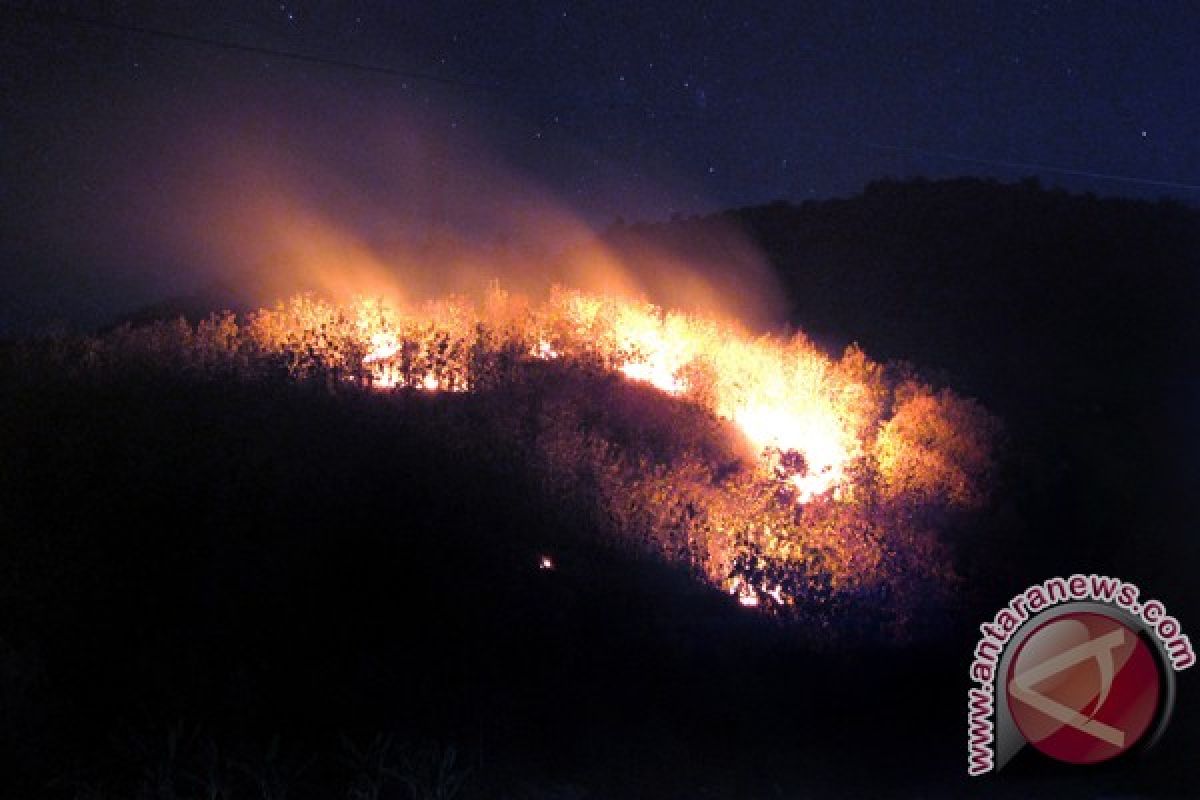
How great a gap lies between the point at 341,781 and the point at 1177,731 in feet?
18.3

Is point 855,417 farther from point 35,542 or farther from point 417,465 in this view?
point 35,542

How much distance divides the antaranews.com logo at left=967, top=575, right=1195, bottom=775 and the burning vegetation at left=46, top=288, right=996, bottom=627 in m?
1.24

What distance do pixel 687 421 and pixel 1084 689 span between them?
4724mm

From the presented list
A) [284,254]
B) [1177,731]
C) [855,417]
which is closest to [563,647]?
[1177,731]

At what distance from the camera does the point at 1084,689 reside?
5.36m

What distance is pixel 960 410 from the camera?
10.8 m

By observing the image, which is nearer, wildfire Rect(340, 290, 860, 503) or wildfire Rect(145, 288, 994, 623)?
wildfire Rect(145, 288, 994, 623)

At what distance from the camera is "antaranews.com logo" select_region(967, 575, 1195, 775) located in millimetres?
5391

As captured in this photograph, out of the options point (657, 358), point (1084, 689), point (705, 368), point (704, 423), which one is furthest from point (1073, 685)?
point (657, 358)

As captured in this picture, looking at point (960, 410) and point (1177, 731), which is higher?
point (960, 410)

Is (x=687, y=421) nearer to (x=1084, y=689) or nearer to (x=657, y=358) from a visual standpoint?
(x=657, y=358)

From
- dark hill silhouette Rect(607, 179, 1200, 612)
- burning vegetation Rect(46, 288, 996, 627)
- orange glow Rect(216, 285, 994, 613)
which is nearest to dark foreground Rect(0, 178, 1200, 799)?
burning vegetation Rect(46, 288, 996, 627)

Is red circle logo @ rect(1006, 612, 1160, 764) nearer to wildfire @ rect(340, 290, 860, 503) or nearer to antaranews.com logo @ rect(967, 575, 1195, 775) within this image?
antaranews.com logo @ rect(967, 575, 1195, 775)

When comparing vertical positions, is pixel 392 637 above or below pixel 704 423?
below
